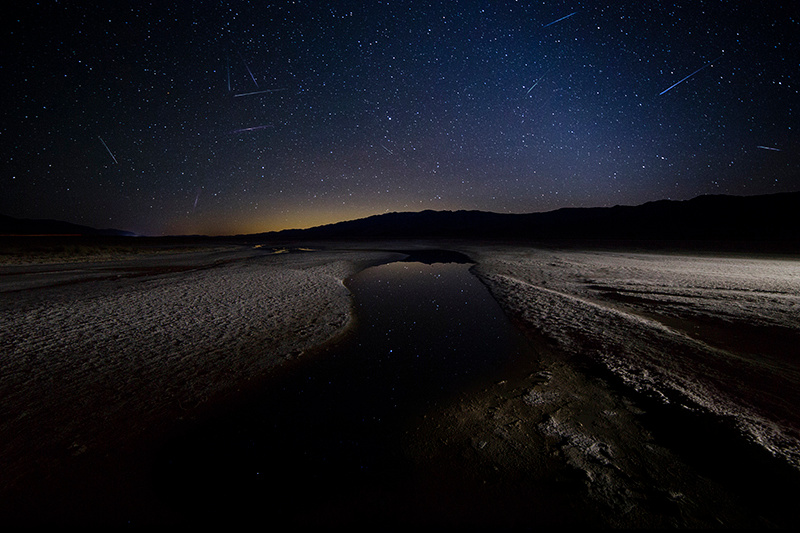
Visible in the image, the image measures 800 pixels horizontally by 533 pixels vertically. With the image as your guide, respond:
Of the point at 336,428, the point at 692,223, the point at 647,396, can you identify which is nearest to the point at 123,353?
the point at 336,428

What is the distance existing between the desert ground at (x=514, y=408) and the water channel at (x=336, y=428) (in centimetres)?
21

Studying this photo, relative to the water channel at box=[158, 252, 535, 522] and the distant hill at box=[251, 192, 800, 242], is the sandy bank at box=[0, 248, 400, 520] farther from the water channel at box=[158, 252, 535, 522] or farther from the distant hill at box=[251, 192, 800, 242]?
the distant hill at box=[251, 192, 800, 242]

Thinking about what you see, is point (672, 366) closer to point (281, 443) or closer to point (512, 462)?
point (512, 462)

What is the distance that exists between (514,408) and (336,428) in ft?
6.51

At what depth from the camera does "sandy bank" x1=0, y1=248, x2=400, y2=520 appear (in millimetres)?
2895

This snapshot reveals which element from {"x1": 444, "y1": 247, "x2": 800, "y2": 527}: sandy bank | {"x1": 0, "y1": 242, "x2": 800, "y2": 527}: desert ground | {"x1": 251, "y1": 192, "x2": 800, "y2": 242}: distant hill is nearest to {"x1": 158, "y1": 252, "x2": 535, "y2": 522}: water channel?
{"x1": 0, "y1": 242, "x2": 800, "y2": 527}: desert ground

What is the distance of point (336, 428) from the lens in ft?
10.0

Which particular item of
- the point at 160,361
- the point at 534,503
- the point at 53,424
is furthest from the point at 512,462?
the point at 160,361

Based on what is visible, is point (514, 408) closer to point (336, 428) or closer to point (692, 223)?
point (336, 428)

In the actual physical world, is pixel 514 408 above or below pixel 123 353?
below

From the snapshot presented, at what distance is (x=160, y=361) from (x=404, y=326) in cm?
421

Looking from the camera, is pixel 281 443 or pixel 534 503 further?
pixel 281 443

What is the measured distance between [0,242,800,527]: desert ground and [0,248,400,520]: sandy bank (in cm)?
3

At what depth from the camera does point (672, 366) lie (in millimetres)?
4113
